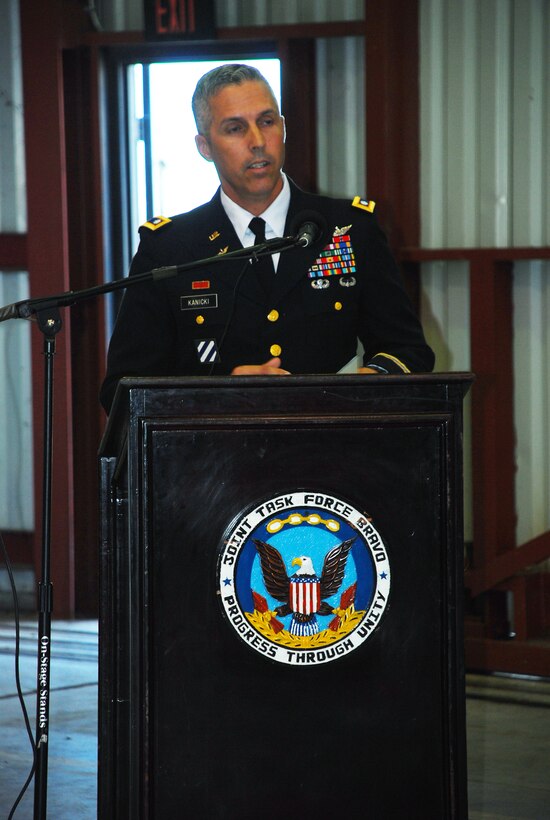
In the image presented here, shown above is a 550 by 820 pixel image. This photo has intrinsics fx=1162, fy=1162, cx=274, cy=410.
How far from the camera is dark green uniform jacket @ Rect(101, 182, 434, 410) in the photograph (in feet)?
6.90

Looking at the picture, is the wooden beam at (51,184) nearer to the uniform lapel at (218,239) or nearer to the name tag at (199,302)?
the uniform lapel at (218,239)

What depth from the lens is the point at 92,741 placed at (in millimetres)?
3133

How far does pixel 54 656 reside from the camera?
407 centimetres

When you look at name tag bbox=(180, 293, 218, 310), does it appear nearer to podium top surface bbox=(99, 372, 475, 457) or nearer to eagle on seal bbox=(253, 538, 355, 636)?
podium top surface bbox=(99, 372, 475, 457)

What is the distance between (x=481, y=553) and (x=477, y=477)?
0.90 feet

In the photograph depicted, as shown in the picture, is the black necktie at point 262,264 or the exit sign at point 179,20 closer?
the black necktie at point 262,264

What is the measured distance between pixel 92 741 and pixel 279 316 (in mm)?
1558

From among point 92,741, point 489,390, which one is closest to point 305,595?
point 92,741

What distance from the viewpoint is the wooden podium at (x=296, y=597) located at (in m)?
1.43

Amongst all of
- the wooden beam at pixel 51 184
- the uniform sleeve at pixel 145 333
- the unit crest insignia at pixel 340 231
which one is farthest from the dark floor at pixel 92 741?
the unit crest insignia at pixel 340 231

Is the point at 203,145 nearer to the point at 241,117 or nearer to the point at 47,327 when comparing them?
the point at 241,117

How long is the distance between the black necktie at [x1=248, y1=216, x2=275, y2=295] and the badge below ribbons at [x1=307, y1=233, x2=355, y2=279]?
2.9 inches

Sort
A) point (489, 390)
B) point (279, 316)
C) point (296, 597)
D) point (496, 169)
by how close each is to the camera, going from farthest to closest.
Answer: point (496, 169), point (489, 390), point (279, 316), point (296, 597)

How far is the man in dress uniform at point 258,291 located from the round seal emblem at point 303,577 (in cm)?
67
